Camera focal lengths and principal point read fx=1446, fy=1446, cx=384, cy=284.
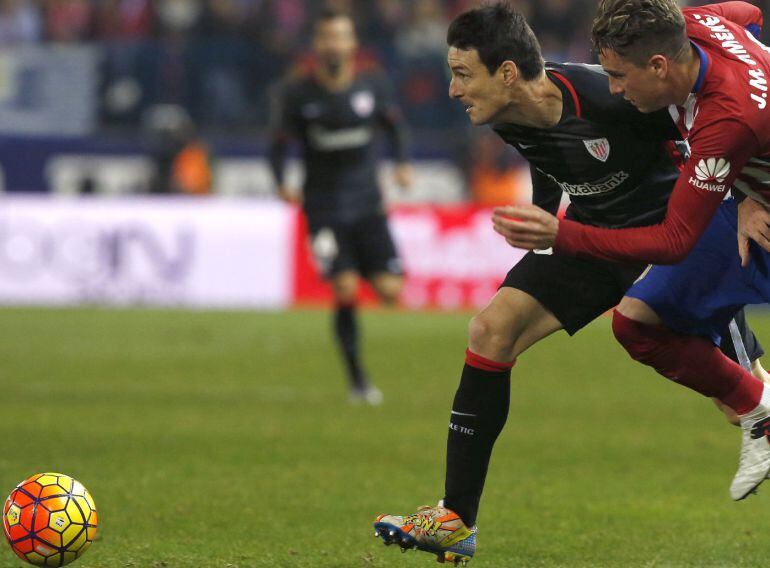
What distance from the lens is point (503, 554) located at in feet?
17.6

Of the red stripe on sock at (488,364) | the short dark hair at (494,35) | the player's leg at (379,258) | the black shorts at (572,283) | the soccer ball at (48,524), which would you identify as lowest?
the player's leg at (379,258)

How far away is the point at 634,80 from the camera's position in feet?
15.3

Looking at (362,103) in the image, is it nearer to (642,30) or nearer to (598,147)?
(598,147)

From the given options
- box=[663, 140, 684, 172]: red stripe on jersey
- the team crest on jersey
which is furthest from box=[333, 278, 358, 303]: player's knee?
box=[663, 140, 684, 172]: red stripe on jersey

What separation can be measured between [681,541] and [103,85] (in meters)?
15.8

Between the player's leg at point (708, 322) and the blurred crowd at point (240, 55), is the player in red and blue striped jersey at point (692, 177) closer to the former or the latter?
the player's leg at point (708, 322)

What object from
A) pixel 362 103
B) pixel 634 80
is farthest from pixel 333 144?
pixel 634 80

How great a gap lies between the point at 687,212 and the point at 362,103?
6.47 m

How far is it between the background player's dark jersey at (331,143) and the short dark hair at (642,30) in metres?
6.10

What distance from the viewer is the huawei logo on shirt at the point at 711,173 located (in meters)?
4.50

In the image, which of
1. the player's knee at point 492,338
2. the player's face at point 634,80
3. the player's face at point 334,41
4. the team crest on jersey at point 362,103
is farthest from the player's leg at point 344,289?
the player's face at point 634,80

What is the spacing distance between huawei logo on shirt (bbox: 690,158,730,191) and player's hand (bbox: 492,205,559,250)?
461 mm

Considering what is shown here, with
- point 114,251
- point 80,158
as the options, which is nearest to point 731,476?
point 114,251

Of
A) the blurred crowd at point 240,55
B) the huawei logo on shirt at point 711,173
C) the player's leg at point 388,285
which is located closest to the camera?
the huawei logo on shirt at point 711,173
